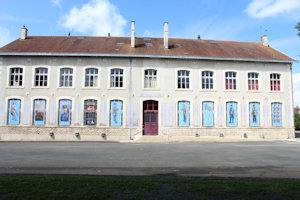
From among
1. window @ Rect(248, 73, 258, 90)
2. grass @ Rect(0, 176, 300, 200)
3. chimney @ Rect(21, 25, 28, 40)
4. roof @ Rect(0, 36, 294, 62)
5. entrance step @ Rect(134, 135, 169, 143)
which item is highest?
chimney @ Rect(21, 25, 28, 40)

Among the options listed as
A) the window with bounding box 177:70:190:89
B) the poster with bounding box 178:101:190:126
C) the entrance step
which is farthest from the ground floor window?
the window with bounding box 177:70:190:89

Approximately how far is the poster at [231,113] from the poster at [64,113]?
1346 cm

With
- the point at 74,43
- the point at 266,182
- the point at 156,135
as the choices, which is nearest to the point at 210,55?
the point at 156,135

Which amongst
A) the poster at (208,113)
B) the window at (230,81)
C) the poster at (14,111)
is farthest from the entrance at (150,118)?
the poster at (14,111)

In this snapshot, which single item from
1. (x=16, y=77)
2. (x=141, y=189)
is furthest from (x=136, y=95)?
(x=141, y=189)

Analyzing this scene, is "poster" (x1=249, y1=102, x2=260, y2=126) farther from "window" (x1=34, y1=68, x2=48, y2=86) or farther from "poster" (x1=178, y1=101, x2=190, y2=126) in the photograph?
"window" (x1=34, y1=68, x2=48, y2=86)

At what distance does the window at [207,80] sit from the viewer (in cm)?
1970

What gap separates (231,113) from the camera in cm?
1939

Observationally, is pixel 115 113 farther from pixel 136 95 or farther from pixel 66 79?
pixel 66 79

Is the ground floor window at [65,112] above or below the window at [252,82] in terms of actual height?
below

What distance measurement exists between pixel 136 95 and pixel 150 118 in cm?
228

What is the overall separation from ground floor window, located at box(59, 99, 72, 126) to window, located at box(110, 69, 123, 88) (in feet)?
13.0

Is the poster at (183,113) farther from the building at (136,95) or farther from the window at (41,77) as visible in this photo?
the window at (41,77)

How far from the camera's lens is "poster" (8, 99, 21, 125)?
18.3 metres
